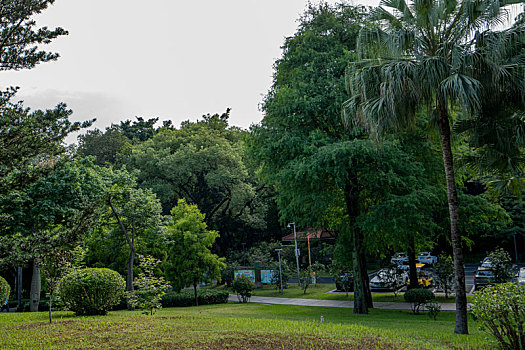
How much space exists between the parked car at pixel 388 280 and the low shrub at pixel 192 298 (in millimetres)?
9217

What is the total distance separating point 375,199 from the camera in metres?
17.4

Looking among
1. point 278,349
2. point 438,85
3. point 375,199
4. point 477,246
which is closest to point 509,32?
point 438,85

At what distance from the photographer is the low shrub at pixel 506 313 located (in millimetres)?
6680

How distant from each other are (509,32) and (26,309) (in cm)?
2366

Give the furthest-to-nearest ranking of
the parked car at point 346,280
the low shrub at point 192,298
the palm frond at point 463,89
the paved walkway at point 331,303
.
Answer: the parked car at point 346,280 < the low shrub at point 192,298 < the paved walkway at point 331,303 < the palm frond at point 463,89

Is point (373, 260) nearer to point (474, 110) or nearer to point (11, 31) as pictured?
point (474, 110)

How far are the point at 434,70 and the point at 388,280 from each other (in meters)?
16.1

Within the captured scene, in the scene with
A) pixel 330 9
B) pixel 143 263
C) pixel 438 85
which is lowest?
pixel 143 263

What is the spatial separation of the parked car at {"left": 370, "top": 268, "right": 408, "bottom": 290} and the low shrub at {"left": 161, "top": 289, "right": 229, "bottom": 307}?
922 centimetres

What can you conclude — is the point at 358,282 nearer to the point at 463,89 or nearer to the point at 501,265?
the point at 501,265

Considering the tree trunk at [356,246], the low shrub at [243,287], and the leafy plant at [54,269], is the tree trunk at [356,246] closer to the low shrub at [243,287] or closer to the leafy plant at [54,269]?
the low shrub at [243,287]

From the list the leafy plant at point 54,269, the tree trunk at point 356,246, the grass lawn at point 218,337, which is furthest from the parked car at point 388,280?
the leafy plant at point 54,269

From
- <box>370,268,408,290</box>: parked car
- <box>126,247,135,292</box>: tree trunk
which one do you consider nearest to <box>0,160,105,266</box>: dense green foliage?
<box>126,247,135,292</box>: tree trunk

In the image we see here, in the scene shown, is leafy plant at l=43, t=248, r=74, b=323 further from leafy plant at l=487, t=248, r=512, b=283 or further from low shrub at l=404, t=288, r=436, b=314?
leafy plant at l=487, t=248, r=512, b=283
